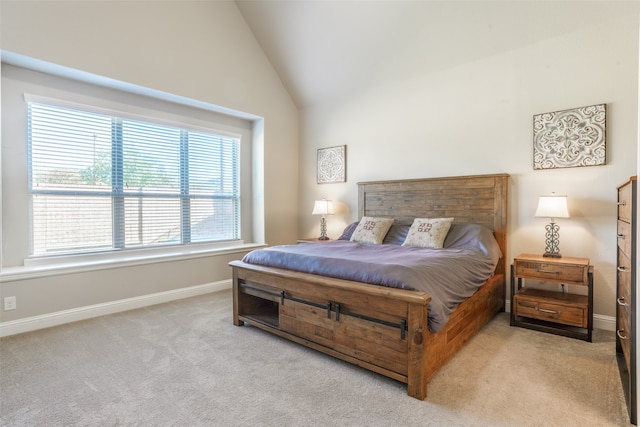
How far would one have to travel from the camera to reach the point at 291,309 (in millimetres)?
2576

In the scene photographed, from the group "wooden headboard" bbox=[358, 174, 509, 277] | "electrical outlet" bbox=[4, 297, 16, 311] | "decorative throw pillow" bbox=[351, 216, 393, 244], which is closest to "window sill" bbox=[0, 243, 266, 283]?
"electrical outlet" bbox=[4, 297, 16, 311]

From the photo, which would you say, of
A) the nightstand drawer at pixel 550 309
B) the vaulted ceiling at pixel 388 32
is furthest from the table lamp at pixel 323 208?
the nightstand drawer at pixel 550 309

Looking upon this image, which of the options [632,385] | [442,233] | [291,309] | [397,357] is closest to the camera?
[632,385]

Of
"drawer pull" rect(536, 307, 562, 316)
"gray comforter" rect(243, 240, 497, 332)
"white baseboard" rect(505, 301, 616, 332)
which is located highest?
"gray comforter" rect(243, 240, 497, 332)

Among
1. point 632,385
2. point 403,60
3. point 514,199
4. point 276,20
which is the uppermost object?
point 276,20

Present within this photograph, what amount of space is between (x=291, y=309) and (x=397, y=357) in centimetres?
91

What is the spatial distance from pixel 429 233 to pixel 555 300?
1.18m

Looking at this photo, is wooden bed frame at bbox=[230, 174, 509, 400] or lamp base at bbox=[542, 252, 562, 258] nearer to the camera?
wooden bed frame at bbox=[230, 174, 509, 400]

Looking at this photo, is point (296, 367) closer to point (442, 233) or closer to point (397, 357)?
point (397, 357)

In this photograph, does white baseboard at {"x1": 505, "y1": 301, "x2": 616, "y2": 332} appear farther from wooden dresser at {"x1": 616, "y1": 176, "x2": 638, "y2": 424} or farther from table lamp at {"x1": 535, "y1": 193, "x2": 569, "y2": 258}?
wooden dresser at {"x1": 616, "y1": 176, "x2": 638, "y2": 424}

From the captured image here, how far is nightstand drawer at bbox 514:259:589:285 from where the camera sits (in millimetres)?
2704

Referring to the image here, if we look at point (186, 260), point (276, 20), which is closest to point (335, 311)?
point (186, 260)

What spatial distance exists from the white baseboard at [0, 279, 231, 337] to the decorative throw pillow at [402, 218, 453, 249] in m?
2.62

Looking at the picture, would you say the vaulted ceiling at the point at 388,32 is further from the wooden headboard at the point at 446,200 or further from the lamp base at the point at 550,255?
the lamp base at the point at 550,255
